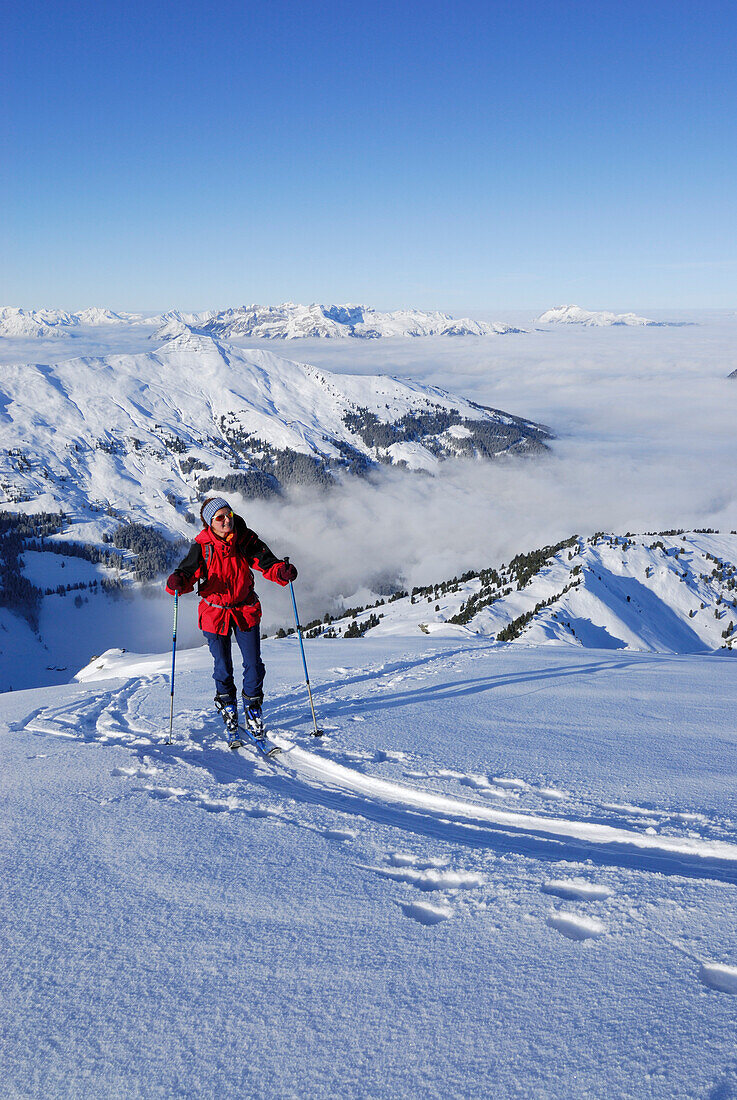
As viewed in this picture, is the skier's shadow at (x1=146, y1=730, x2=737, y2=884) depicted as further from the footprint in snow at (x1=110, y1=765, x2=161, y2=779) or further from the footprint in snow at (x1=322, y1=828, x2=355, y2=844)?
the footprint in snow at (x1=110, y1=765, x2=161, y2=779)

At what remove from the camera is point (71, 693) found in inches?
453

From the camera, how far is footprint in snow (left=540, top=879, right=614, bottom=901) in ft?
11.9

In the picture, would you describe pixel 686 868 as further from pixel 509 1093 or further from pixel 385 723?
pixel 385 723

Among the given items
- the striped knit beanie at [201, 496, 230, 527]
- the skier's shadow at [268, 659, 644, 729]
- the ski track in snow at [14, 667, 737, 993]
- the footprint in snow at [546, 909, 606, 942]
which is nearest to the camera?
the footprint in snow at [546, 909, 606, 942]

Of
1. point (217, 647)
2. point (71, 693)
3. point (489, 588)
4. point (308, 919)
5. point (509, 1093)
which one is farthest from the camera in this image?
point (489, 588)

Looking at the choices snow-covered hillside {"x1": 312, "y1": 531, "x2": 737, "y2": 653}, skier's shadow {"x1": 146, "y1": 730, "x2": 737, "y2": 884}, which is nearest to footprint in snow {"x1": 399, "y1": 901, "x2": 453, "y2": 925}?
skier's shadow {"x1": 146, "y1": 730, "x2": 737, "y2": 884}

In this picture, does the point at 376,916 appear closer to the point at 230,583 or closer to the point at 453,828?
the point at 453,828

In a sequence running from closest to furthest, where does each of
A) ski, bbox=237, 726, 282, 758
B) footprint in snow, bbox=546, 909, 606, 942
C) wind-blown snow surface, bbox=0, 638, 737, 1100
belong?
wind-blown snow surface, bbox=0, 638, 737, 1100, footprint in snow, bbox=546, 909, 606, 942, ski, bbox=237, 726, 282, 758

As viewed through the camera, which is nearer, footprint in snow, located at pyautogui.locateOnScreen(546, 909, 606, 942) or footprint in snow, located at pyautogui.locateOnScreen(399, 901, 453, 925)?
footprint in snow, located at pyautogui.locateOnScreen(546, 909, 606, 942)

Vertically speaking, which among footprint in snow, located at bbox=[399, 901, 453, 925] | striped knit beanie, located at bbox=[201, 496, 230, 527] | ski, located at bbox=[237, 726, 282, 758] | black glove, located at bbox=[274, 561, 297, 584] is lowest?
ski, located at bbox=[237, 726, 282, 758]

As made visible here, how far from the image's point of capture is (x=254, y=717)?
782cm

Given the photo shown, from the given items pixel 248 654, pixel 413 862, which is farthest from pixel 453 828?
pixel 248 654

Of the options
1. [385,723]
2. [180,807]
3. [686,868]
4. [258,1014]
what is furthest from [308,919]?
[385,723]

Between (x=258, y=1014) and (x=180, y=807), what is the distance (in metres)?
2.86
